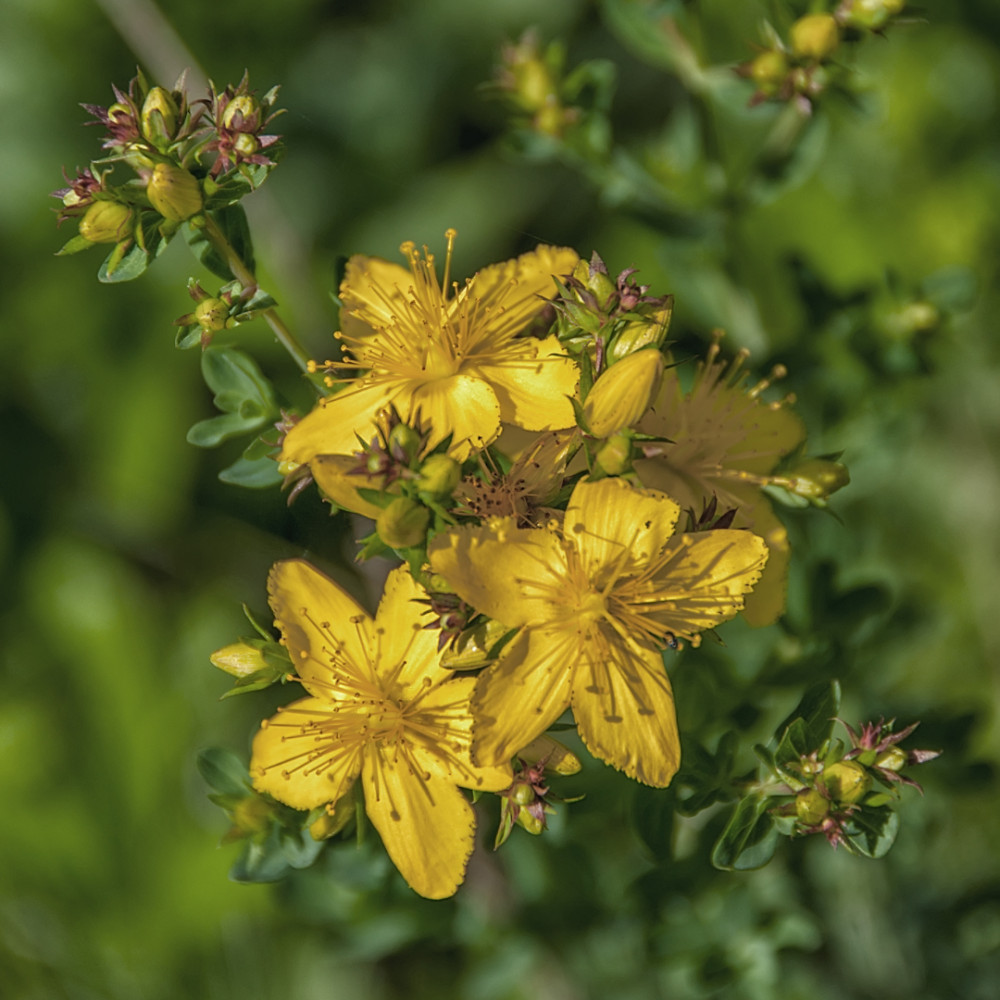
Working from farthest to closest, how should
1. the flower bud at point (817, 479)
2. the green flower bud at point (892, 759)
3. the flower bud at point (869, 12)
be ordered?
the flower bud at point (869, 12)
the flower bud at point (817, 479)
the green flower bud at point (892, 759)

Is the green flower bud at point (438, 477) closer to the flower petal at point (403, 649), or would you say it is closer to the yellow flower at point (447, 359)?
the yellow flower at point (447, 359)

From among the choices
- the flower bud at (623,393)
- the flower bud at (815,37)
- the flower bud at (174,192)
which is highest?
the flower bud at (174,192)

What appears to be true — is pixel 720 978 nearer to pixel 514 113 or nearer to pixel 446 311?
pixel 446 311

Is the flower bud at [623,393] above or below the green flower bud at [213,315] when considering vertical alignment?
below

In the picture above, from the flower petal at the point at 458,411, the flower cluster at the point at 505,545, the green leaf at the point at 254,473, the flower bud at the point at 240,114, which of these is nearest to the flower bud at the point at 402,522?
the flower cluster at the point at 505,545

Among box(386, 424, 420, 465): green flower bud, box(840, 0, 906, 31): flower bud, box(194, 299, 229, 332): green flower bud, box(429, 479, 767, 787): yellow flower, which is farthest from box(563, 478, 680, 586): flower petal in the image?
box(840, 0, 906, 31): flower bud

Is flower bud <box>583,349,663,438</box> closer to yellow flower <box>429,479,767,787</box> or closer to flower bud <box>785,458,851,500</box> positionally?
yellow flower <box>429,479,767,787</box>

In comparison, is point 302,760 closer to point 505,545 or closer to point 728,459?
point 505,545
